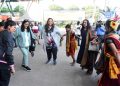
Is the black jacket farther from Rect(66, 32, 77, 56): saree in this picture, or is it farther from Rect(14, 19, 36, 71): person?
Rect(66, 32, 77, 56): saree

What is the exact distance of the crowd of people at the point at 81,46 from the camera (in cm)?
580

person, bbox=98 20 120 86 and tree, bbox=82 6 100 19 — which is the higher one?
person, bbox=98 20 120 86

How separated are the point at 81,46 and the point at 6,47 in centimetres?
450

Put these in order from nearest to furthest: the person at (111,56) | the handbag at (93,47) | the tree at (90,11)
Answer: the person at (111,56) → the handbag at (93,47) → the tree at (90,11)

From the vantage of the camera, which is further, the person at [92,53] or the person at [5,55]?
the person at [92,53]

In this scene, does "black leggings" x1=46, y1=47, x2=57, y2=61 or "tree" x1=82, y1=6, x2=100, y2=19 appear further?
"tree" x1=82, y1=6, x2=100, y2=19

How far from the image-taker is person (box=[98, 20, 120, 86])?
5.59m

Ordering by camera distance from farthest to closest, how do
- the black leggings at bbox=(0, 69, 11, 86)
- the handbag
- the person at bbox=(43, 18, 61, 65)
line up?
the person at bbox=(43, 18, 61, 65), the handbag, the black leggings at bbox=(0, 69, 11, 86)

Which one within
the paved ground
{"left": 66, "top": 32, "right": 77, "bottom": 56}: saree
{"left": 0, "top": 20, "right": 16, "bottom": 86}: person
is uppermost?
{"left": 0, "top": 20, "right": 16, "bottom": 86}: person

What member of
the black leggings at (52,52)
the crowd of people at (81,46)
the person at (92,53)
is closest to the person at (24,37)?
the crowd of people at (81,46)

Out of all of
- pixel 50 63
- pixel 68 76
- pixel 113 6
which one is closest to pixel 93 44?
pixel 68 76

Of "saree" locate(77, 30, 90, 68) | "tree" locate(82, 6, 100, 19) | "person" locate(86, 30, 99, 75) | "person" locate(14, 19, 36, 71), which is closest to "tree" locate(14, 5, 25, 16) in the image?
"tree" locate(82, 6, 100, 19)

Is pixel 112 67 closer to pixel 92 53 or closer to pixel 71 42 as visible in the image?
pixel 92 53

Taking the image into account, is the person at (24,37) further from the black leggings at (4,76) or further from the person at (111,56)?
the person at (111,56)
